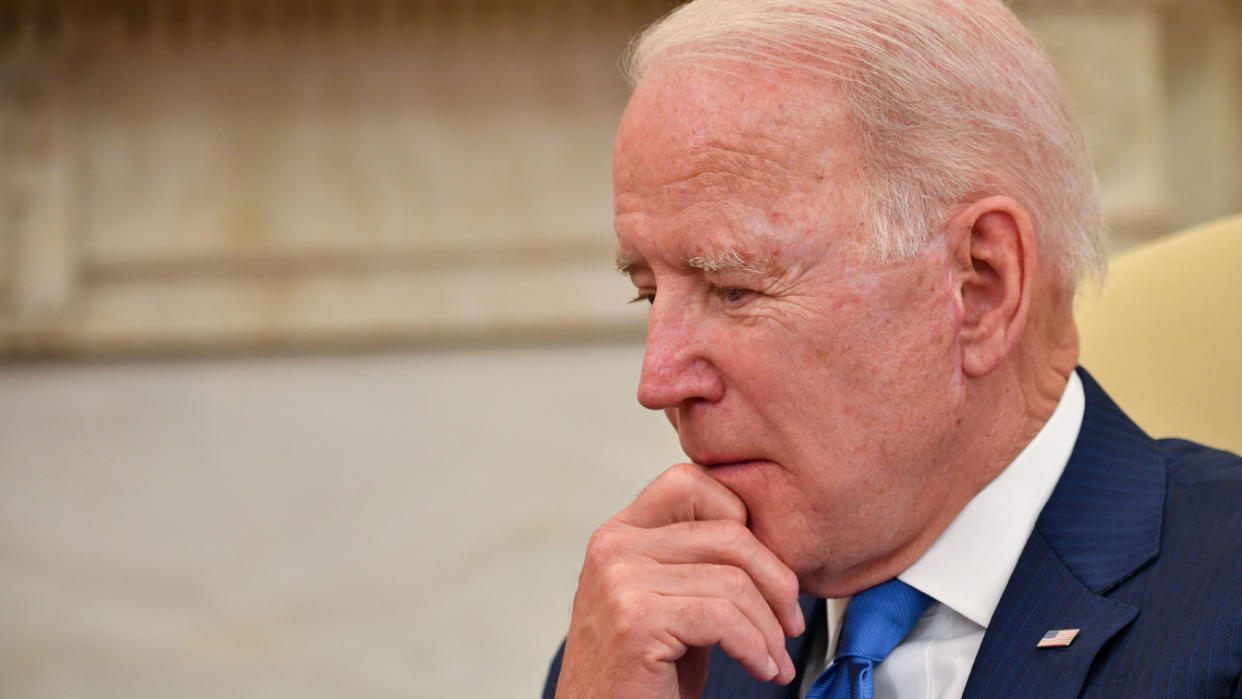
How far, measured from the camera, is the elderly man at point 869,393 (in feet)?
3.48

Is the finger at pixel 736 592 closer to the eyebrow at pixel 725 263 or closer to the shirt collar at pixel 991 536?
the shirt collar at pixel 991 536

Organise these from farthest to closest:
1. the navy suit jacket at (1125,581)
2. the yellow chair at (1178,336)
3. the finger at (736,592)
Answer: the yellow chair at (1178,336)
the finger at (736,592)
the navy suit jacket at (1125,581)

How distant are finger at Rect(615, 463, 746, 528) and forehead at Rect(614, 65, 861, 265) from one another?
0.23 metres

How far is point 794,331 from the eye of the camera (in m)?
1.07

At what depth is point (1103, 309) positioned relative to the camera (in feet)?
4.94

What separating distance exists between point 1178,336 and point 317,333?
1955 mm

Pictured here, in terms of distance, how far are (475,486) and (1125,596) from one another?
1936 mm

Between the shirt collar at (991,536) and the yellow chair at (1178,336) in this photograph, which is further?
the yellow chair at (1178,336)

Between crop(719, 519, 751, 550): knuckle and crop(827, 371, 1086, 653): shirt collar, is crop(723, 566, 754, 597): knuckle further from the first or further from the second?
crop(827, 371, 1086, 653): shirt collar

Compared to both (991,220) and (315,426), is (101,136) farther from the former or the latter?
(991,220)

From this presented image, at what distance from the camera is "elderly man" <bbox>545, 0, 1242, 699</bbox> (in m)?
1.06

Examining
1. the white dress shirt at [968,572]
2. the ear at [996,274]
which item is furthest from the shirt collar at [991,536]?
the ear at [996,274]

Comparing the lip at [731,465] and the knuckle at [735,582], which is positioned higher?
the lip at [731,465]

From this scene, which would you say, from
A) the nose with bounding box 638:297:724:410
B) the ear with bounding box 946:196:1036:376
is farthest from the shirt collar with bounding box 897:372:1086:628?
the nose with bounding box 638:297:724:410
